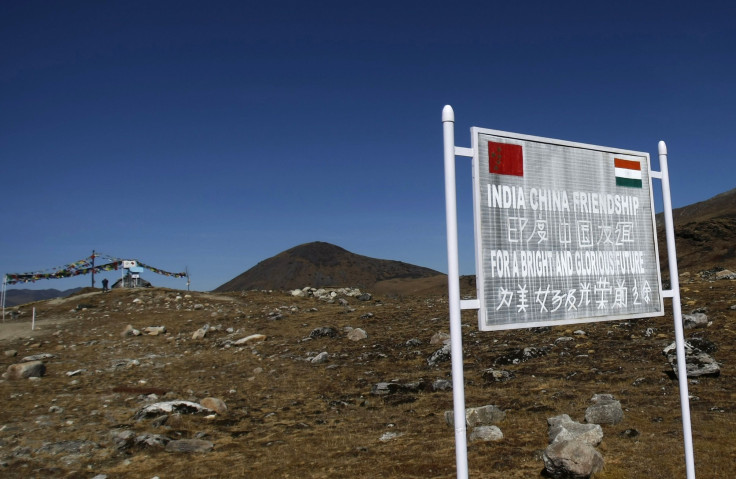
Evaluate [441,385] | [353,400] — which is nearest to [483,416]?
[441,385]

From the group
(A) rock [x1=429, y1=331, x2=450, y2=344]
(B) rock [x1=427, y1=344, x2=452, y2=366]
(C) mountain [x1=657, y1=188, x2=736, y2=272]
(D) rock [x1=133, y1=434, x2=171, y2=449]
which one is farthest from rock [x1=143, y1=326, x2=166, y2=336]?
(C) mountain [x1=657, y1=188, x2=736, y2=272]

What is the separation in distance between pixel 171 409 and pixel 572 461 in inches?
285

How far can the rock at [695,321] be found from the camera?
12633 millimetres

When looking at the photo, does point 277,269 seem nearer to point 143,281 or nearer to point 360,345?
point 143,281

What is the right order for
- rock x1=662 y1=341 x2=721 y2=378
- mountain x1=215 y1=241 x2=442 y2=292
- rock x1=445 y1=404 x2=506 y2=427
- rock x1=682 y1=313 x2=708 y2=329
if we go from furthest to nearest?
1. mountain x1=215 y1=241 x2=442 y2=292
2. rock x1=682 y1=313 x2=708 y2=329
3. rock x1=662 y1=341 x2=721 y2=378
4. rock x1=445 y1=404 x2=506 y2=427

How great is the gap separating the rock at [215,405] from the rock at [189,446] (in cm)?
182

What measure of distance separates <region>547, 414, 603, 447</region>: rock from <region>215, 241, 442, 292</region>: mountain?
303 feet

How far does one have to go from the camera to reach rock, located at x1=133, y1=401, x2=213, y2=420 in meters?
9.42

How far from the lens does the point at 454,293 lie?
3.54m

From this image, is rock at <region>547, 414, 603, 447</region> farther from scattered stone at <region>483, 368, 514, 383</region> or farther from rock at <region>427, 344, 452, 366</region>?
rock at <region>427, 344, 452, 366</region>

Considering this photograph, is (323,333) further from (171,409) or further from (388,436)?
(388,436)

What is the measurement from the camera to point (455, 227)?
364 cm

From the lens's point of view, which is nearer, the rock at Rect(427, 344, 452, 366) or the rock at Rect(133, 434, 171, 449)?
the rock at Rect(133, 434, 171, 449)

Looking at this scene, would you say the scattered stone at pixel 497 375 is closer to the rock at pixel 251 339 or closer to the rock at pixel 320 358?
the rock at pixel 320 358
